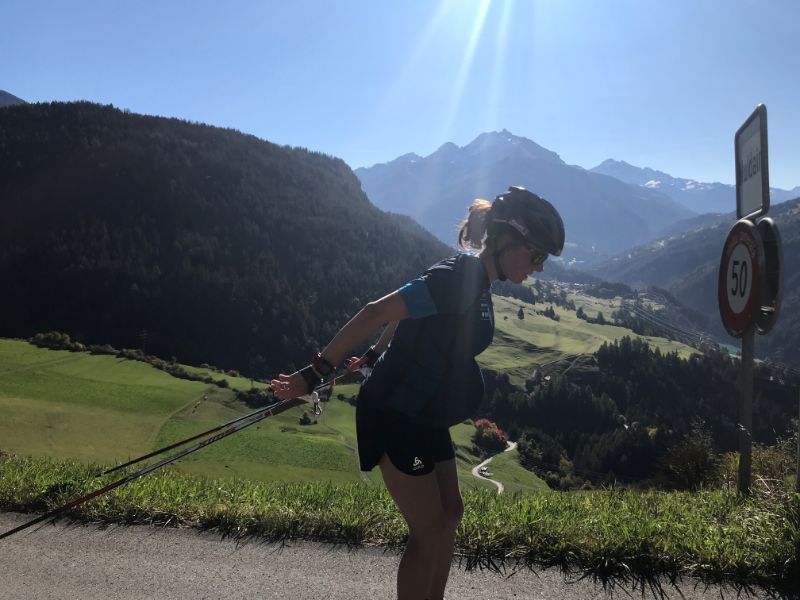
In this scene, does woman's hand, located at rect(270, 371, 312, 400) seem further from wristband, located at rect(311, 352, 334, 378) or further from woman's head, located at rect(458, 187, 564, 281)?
woman's head, located at rect(458, 187, 564, 281)

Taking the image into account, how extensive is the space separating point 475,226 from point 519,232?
0.34 m

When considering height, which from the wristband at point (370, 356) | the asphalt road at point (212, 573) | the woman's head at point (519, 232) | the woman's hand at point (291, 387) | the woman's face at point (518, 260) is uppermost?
the woman's head at point (519, 232)

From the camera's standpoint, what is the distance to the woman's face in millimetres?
3025

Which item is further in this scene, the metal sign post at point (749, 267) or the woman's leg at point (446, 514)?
the metal sign post at point (749, 267)

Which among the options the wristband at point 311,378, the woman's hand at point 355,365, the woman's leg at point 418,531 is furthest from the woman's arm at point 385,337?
the woman's leg at point 418,531

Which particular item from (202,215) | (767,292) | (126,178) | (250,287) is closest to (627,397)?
(250,287)

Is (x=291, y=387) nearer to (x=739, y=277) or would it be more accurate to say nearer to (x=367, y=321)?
(x=367, y=321)

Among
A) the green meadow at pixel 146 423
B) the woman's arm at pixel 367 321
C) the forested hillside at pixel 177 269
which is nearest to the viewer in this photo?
the woman's arm at pixel 367 321

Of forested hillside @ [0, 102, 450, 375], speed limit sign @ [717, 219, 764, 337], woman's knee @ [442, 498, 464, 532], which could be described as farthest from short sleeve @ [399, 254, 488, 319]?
forested hillside @ [0, 102, 450, 375]

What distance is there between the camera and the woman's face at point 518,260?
3025 millimetres

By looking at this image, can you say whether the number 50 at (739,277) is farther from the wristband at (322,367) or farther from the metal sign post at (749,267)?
the wristband at (322,367)

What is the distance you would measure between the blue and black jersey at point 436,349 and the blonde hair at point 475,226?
35 centimetres

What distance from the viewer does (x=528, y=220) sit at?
121 inches

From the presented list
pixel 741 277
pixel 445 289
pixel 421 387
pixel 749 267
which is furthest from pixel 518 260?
pixel 741 277
